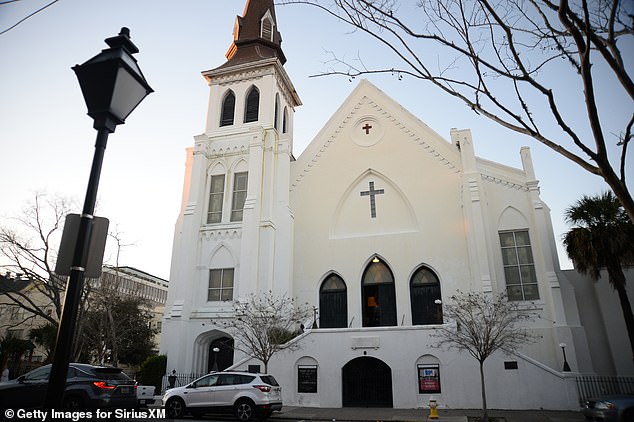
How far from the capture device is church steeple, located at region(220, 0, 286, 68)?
30297 millimetres

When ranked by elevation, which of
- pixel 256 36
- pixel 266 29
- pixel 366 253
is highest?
pixel 266 29

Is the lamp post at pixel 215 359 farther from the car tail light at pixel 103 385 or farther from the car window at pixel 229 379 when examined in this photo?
the car tail light at pixel 103 385

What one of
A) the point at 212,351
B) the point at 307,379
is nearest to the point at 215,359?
the point at 212,351

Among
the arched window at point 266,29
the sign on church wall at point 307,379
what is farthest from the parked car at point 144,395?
the arched window at point 266,29

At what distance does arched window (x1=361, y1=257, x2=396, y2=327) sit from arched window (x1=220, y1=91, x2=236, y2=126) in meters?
13.0

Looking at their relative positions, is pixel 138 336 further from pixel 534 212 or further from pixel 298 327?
pixel 534 212

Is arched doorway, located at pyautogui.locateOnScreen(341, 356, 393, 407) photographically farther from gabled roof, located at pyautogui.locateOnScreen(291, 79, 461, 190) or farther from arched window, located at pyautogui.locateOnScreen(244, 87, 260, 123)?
arched window, located at pyautogui.locateOnScreen(244, 87, 260, 123)

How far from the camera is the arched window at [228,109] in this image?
28.2 m

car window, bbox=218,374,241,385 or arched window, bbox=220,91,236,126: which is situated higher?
arched window, bbox=220,91,236,126

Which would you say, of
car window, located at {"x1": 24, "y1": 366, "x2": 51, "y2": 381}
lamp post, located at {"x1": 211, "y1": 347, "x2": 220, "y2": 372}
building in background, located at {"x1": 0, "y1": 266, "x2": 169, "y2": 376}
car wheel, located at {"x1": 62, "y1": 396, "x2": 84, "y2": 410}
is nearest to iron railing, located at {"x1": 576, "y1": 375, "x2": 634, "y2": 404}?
lamp post, located at {"x1": 211, "y1": 347, "x2": 220, "y2": 372}

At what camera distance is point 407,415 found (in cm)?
1502

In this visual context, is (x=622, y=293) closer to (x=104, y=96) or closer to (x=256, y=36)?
(x=104, y=96)

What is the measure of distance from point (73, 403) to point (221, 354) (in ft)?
43.6

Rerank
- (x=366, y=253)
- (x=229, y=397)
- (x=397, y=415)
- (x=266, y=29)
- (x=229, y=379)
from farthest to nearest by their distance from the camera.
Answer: (x=266, y=29), (x=366, y=253), (x=397, y=415), (x=229, y=379), (x=229, y=397)
